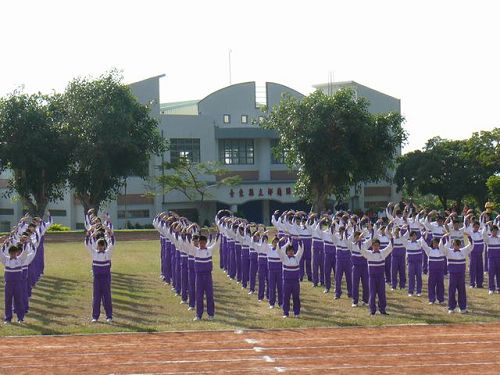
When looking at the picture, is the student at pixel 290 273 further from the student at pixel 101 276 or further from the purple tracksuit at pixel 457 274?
the student at pixel 101 276

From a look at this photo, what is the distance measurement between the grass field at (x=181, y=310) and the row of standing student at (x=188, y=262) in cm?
29

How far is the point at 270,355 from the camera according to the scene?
1376 cm

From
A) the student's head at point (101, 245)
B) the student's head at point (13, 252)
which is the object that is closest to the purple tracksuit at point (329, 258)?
the student's head at point (101, 245)

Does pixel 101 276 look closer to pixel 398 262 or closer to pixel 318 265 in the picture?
pixel 318 265

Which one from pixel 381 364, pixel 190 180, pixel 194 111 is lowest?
pixel 381 364

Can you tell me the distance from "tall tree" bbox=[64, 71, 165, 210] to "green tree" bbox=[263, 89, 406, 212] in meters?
6.30

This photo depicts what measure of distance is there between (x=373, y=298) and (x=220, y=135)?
3969 centimetres

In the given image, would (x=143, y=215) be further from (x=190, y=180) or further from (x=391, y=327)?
(x=391, y=327)

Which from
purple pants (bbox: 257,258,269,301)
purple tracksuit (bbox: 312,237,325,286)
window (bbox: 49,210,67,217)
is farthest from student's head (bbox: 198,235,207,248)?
window (bbox: 49,210,67,217)

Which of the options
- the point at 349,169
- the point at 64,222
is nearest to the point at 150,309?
the point at 349,169

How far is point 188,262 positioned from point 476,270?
24.1 feet

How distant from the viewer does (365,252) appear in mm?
17703

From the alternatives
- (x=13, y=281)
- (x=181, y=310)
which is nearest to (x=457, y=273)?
(x=181, y=310)

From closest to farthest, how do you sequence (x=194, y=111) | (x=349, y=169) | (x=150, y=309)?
(x=150, y=309)
(x=349, y=169)
(x=194, y=111)
